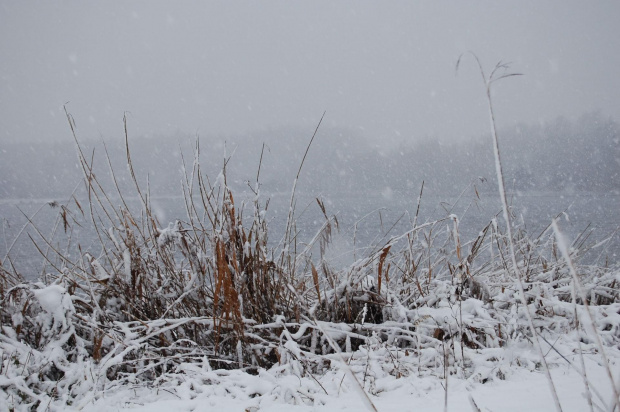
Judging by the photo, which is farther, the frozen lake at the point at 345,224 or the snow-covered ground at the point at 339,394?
the frozen lake at the point at 345,224

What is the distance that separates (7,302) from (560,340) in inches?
90.4

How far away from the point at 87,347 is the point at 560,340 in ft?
6.64

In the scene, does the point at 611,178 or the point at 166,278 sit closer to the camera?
the point at 166,278

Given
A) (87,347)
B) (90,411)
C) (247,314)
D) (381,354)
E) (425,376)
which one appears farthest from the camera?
(247,314)

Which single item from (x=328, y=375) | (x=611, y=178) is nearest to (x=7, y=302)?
(x=328, y=375)

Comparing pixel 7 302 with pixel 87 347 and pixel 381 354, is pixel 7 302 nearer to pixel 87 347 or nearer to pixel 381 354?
pixel 87 347

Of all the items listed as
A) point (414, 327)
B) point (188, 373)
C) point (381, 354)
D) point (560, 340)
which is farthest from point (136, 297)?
point (560, 340)

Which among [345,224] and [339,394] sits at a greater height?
[339,394]

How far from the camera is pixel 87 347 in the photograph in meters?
1.61

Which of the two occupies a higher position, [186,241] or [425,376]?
[186,241]

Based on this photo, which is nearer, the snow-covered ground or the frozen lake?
the snow-covered ground

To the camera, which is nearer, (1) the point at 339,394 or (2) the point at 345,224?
(1) the point at 339,394

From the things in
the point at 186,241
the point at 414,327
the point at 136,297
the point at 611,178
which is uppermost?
the point at 186,241

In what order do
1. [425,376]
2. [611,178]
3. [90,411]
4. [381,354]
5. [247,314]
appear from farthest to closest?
[611,178] < [247,314] < [381,354] < [425,376] < [90,411]
